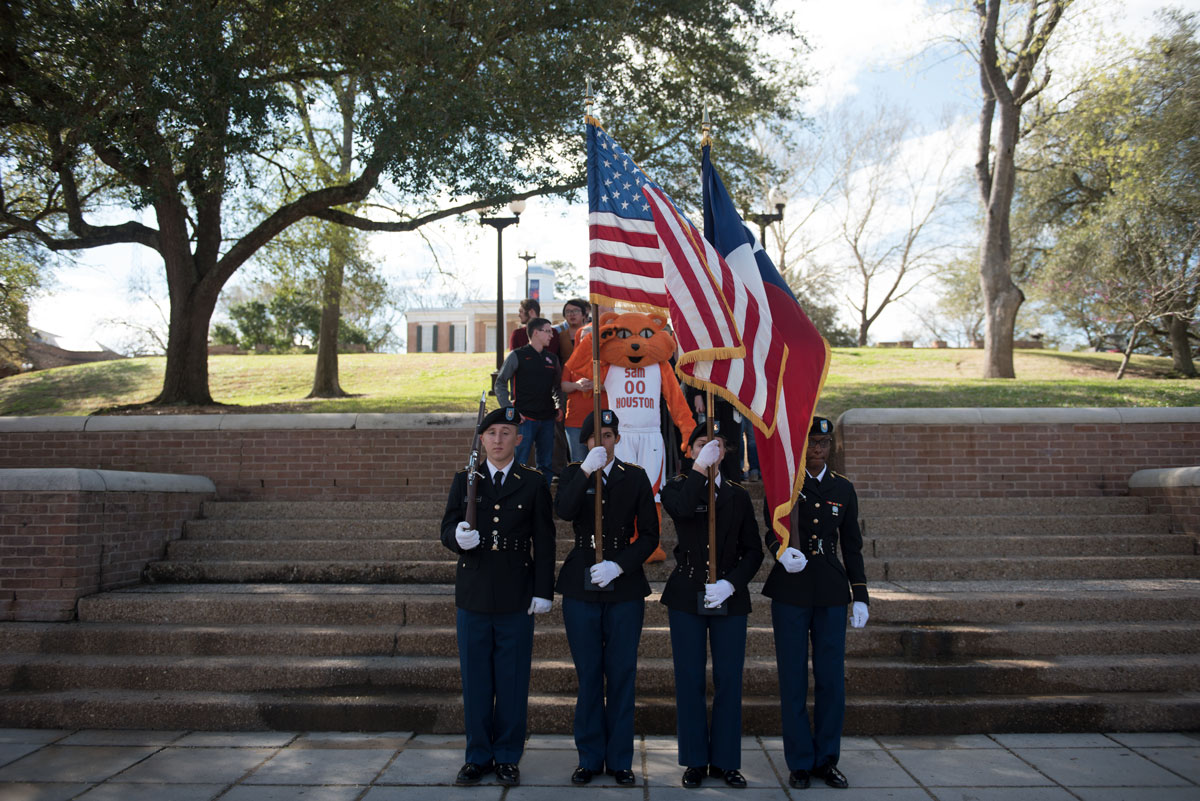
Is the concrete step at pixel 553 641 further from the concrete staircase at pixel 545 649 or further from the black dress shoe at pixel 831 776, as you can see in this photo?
the black dress shoe at pixel 831 776

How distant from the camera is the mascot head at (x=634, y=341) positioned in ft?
21.3

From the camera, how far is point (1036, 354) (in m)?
24.3

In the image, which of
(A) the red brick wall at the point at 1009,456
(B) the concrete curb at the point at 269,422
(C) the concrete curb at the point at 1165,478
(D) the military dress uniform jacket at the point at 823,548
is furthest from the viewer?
(B) the concrete curb at the point at 269,422

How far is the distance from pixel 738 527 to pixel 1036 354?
916 inches

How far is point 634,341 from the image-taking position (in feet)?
21.3

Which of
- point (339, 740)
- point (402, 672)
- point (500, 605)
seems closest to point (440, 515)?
point (402, 672)

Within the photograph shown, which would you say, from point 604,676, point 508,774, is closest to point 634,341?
point 604,676

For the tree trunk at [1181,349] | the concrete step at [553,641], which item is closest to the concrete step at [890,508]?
the concrete step at [553,641]

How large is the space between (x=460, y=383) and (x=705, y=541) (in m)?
15.0

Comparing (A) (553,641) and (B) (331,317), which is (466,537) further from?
(B) (331,317)

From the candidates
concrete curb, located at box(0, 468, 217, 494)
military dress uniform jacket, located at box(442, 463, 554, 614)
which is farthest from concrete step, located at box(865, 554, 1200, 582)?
concrete curb, located at box(0, 468, 217, 494)

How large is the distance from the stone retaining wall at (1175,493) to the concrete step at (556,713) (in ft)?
8.93

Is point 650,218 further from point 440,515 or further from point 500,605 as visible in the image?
point 440,515

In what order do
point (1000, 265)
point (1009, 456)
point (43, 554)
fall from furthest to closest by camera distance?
point (1000, 265)
point (1009, 456)
point (43, 554)
